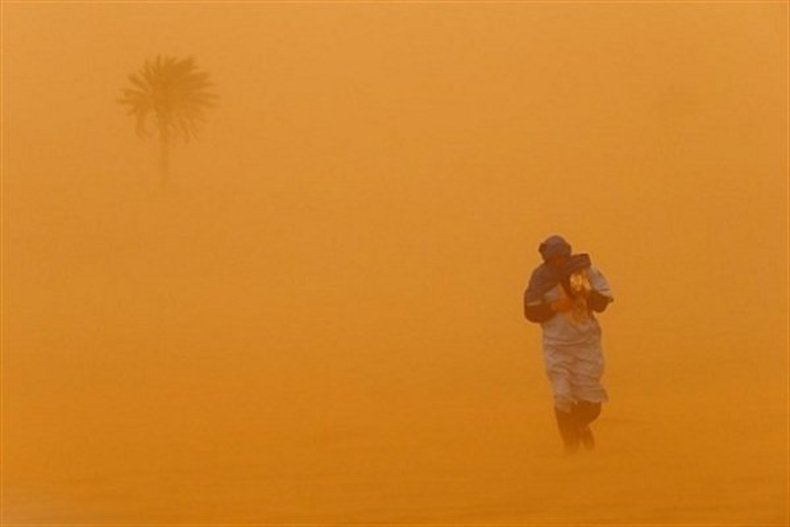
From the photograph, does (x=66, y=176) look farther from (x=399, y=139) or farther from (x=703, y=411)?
(x=703, y=411)

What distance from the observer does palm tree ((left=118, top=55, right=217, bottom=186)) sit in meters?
13.2

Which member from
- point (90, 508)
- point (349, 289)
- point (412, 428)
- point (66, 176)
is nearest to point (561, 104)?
point (349, 289)

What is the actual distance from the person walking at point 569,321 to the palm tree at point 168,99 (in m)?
5.59

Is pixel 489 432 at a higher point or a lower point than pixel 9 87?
lower

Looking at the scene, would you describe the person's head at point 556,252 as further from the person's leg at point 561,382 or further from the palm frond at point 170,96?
the palm frond at point 170,96

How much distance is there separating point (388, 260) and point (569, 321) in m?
8.67

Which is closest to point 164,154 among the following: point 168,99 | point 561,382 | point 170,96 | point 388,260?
point 168,99

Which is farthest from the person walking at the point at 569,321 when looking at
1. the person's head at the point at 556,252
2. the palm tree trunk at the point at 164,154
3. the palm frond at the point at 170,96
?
the palm tree trunk at the point at 164,154

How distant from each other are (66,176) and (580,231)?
21.4 ft

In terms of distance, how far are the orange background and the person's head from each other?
128cm

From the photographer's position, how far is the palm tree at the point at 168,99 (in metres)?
13.2

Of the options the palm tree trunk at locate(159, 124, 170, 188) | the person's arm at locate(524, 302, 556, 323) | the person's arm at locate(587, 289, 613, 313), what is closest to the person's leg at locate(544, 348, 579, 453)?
the person's arm at locate(524, 302, 556, 323)

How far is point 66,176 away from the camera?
13250mm

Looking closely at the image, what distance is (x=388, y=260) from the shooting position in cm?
1647
